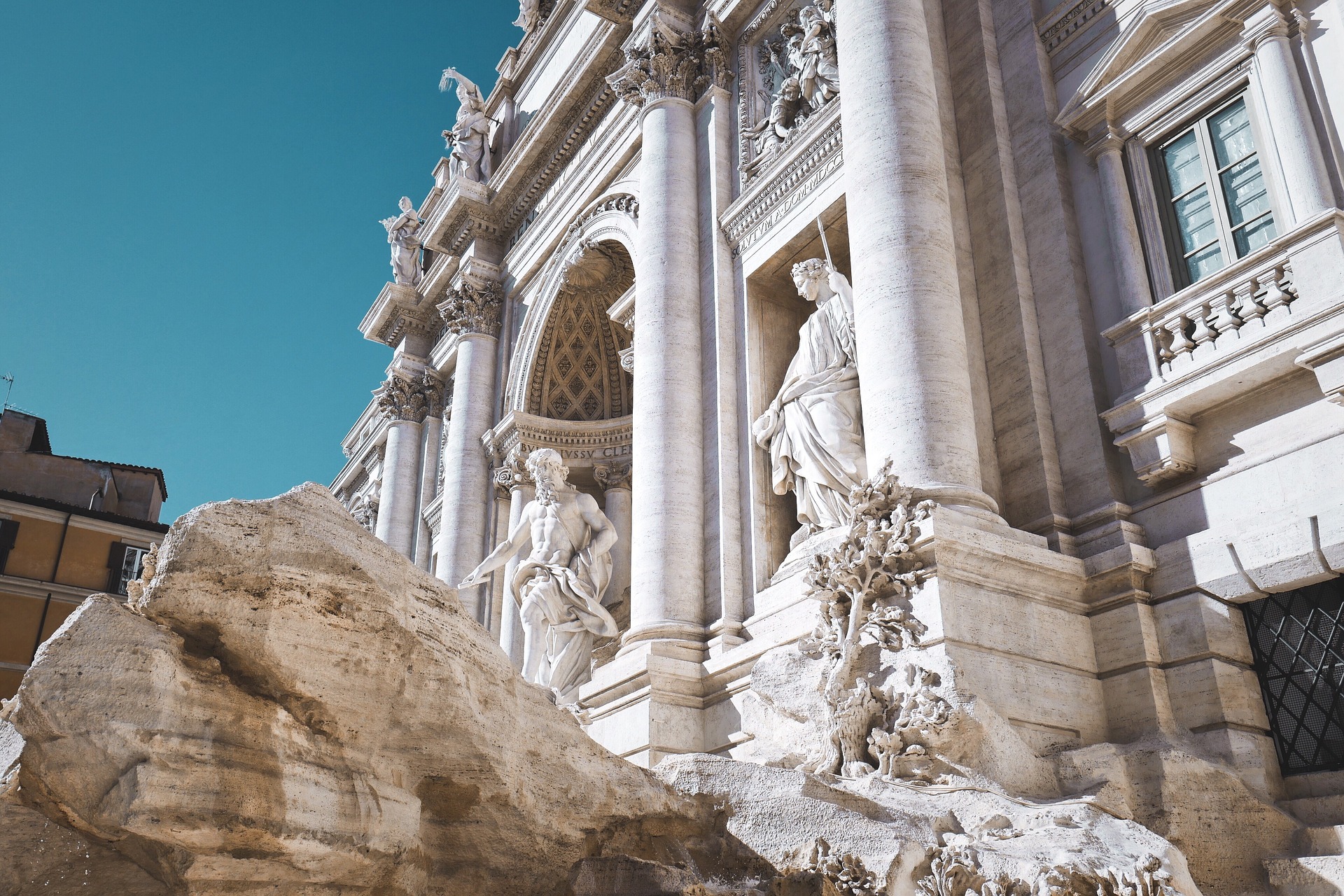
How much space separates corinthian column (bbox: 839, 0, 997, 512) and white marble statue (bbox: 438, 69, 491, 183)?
428 inches

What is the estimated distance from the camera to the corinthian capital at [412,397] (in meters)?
21.8

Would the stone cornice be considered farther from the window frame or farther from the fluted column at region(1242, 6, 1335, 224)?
the fluted column at region(1242, 6, 1335, 224)

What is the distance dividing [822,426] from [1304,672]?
159 inches

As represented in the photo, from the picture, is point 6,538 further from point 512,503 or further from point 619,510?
point 619,510

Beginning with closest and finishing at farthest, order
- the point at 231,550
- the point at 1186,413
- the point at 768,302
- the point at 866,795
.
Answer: the point at 231,550 < the point at 866,795 < the point at 1186,413 < the point at 768,302

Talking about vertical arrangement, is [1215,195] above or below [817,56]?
below

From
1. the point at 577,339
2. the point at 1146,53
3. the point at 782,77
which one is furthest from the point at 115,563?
the point at 1146,53

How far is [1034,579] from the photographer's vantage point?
767 centimetres

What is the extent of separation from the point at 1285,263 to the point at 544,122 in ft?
40.2

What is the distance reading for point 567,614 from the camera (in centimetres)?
1299

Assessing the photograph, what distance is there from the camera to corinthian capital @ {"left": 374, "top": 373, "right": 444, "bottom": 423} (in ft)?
71.6

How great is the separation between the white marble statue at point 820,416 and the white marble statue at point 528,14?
464 inches

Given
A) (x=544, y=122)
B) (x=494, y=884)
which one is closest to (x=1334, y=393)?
(x=494, y=884)

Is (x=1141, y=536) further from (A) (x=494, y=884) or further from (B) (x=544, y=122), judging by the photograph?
(B) (x=544, y=122)
